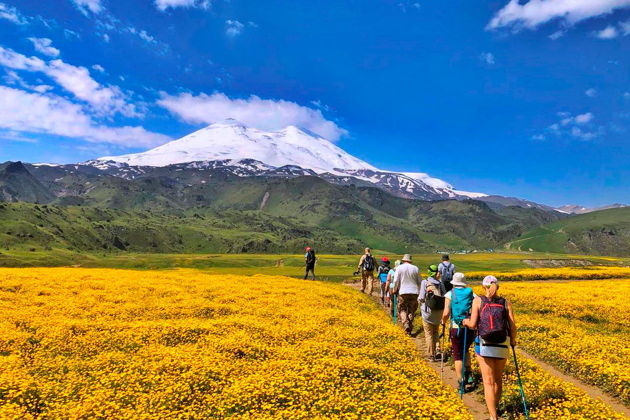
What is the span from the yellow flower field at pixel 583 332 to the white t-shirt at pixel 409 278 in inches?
273

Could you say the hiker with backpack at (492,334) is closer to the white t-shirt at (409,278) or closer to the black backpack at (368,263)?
the white t-shirt at (409,278)

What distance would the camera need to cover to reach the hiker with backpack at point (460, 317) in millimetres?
14305

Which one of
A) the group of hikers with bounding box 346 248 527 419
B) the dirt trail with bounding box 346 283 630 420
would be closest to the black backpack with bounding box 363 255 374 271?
the group of hikers with bounding box 346 248 527 419

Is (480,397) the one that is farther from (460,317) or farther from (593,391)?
(593,391)

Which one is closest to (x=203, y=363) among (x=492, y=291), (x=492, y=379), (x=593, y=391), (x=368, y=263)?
(x=492, y=379)

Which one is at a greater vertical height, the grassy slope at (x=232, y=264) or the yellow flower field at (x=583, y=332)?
the yellow flower field at (x=583, y=332)

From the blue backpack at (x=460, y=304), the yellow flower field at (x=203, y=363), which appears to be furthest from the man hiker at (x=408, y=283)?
the blue backpack at (x=460, y=304)

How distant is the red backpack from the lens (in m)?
11.2

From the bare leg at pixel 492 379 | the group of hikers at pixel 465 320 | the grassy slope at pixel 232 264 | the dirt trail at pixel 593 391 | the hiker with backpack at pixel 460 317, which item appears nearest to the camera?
the group of hikers at pixel 465 320

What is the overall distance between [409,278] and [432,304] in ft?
12.3

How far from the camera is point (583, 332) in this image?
23.8 metres

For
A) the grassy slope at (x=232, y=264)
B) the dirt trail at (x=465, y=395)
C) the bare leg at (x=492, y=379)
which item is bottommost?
the grassy slope at (x=232, y=264)

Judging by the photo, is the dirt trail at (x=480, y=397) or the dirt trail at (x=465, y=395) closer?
the dirt trail at (x=465, y=395)

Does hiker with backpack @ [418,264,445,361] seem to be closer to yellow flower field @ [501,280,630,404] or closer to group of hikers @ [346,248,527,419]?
group of hikers @ [346,248,527,419]
